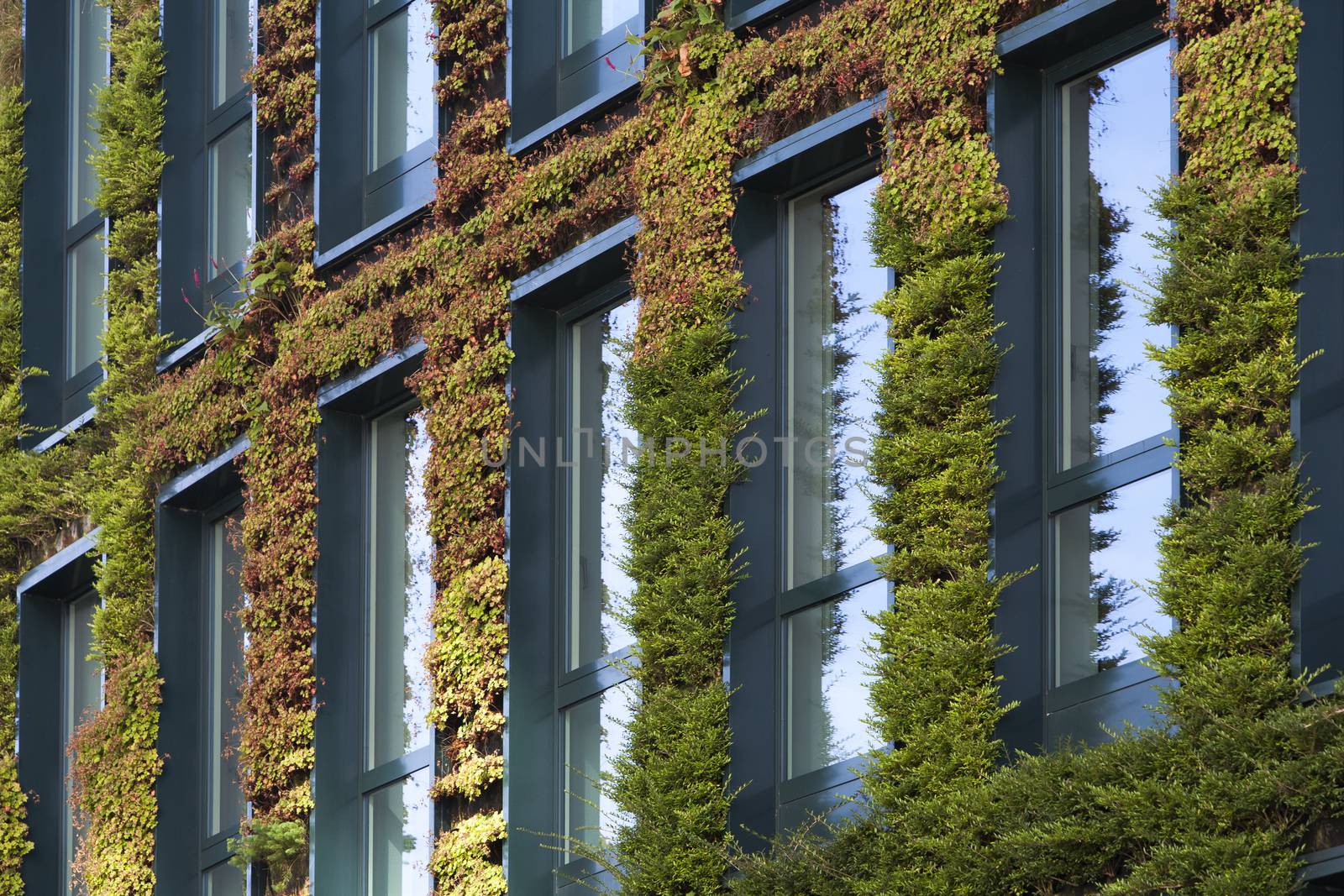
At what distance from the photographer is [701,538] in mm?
13055

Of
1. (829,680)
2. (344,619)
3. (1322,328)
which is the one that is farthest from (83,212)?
(1322,328)

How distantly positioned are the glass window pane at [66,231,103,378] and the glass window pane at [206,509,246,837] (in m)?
4.18

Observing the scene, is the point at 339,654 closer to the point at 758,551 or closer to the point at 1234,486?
the point at 758,551

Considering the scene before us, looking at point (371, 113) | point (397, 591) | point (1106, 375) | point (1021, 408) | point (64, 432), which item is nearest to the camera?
point (1106, 375)

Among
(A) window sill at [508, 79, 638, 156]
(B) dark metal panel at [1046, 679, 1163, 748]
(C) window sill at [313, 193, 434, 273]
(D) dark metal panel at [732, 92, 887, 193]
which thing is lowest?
(B) dark metal panel at [1046, 679, 1163, 748]

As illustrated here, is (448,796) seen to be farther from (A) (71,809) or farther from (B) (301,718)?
(A) (71,809)

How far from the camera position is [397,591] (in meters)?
16.7

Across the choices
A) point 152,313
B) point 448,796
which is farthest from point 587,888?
point 152,313

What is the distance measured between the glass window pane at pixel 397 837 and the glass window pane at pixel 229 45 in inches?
273

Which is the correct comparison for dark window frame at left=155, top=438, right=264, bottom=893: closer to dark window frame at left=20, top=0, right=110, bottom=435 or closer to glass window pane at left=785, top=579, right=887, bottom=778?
dark window frame at left=20, top=0, right=110, bottom=435

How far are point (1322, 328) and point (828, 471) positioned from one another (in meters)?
3.63

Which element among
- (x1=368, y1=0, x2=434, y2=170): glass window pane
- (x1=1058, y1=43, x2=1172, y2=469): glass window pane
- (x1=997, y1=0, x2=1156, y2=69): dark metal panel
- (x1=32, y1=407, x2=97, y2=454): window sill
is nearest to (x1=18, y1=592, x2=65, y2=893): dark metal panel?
(x1=32, y1=407, x2=97, y2=454): window sill

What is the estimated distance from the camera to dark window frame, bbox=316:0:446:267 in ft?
57.0

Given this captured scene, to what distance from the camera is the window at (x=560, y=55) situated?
1548 centimetres
